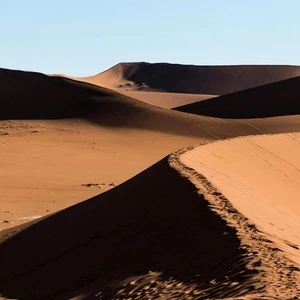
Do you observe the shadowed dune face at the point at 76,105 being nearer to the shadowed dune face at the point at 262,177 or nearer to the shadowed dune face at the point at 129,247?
the shadowed dune face at the point at 262,177

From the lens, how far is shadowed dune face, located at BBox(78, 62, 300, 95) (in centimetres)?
11988

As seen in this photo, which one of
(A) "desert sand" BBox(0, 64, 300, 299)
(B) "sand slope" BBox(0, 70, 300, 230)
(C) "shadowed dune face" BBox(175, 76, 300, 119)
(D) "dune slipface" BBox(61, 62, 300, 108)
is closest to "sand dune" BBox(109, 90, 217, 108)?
(D) "dune slipface" BBox(61, 62, 300, 108)

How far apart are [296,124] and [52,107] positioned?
52.1ft

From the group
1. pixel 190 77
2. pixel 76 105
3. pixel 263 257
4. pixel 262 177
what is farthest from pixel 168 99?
pixel 263 257

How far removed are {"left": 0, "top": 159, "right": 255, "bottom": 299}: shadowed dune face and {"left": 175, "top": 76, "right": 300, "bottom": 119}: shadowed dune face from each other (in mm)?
35491

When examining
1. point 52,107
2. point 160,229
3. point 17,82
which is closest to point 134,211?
point 160,229

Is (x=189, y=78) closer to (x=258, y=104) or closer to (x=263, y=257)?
(x=258, y=104)

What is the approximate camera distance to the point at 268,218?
9.13 metres

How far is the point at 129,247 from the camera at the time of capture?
8984 millimetres

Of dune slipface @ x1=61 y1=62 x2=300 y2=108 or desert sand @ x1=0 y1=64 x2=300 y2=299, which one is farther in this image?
dune slipface @ x1=61 y1=62 x2=300 y2=108

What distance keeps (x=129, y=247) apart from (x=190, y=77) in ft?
384

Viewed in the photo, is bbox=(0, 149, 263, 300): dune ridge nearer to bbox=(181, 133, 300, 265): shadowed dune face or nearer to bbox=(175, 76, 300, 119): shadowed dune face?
bbox=(181, 133, 300, 265): shadowed dune face

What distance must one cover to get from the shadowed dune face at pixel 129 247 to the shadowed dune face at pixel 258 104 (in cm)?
3549

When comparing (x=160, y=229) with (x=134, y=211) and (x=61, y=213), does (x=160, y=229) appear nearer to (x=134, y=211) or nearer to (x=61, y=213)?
(x=134, y=211)
